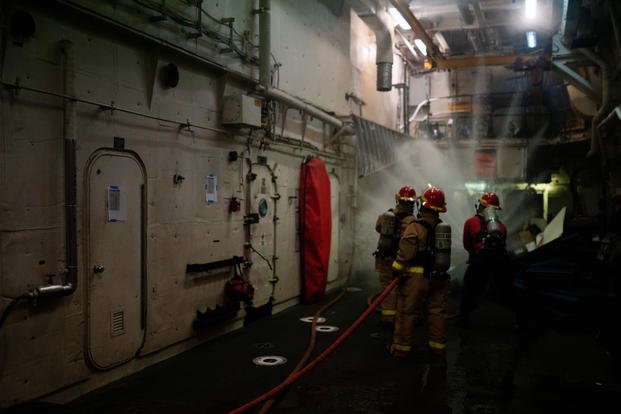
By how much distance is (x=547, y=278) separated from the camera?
837 centimetres

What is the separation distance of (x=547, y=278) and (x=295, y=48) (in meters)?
6.42

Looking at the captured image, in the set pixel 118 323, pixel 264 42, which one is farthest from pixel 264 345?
pixel 264 42

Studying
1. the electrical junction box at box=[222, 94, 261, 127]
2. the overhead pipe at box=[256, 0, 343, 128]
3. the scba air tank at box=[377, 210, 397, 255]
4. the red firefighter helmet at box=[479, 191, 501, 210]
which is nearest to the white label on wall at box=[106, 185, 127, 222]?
the electrical junction box at box=[222, 94, 261, 127]

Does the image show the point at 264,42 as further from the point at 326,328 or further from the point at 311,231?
the point at 326,328

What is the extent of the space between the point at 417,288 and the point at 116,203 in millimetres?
3815

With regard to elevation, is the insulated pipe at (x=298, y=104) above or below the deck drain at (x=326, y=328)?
above

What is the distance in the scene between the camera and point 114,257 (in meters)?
5.09

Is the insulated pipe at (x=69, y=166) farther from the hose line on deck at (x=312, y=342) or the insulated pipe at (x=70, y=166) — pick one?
the hose line on deck at (x=312, y=342)

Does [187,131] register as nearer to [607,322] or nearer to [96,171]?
[96,171]

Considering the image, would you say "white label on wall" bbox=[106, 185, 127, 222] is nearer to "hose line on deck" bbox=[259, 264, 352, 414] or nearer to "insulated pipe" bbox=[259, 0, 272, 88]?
"hose line on deck" bbox=[259, 264, 352, 414]

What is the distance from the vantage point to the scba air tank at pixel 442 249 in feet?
19.5

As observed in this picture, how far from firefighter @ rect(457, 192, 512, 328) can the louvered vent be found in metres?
5.26

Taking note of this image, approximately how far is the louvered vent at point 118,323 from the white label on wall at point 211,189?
2.04 meters

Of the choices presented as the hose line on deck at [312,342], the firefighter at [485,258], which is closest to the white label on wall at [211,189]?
the hose line on deck at [312,342]
